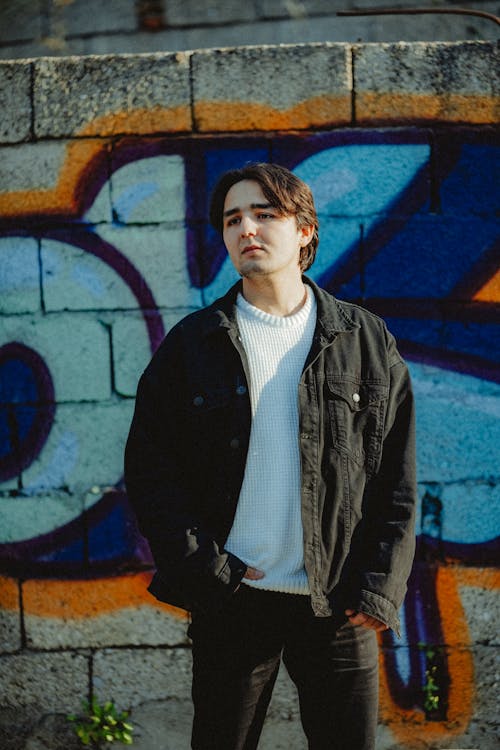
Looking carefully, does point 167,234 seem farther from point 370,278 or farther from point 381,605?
point 381,605

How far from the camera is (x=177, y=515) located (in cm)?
166

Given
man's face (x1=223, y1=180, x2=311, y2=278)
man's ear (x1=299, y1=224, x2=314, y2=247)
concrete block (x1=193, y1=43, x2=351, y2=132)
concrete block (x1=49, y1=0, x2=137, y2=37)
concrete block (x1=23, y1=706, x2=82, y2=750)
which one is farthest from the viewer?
concrete block (x1=49, y1=0, x2=137, y2=37)

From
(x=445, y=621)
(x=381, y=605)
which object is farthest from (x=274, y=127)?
(x=445, y=621)

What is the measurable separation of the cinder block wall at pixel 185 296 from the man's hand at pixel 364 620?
0.87 m

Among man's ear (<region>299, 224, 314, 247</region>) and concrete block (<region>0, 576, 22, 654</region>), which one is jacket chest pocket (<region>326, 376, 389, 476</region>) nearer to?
man's ear (<region>299, 224, 314, 247</region>)

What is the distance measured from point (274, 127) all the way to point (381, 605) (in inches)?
65.0

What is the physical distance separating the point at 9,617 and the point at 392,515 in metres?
1.57

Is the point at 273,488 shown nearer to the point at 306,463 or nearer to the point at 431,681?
the point at 306,463

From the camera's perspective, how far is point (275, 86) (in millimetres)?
2467

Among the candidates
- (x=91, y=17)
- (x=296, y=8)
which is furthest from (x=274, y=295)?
(x=91, y=17)

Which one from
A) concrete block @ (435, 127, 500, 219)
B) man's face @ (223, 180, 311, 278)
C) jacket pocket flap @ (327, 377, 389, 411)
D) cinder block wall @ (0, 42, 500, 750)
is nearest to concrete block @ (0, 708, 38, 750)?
cinder block wall @ (0, 42, 500, 750)

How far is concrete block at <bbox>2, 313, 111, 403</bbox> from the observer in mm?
2535

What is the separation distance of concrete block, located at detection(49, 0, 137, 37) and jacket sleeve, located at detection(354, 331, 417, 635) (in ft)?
11.7

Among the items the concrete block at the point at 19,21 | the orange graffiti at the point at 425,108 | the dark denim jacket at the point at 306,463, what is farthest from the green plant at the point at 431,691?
the concrete block at the point at 19,21
